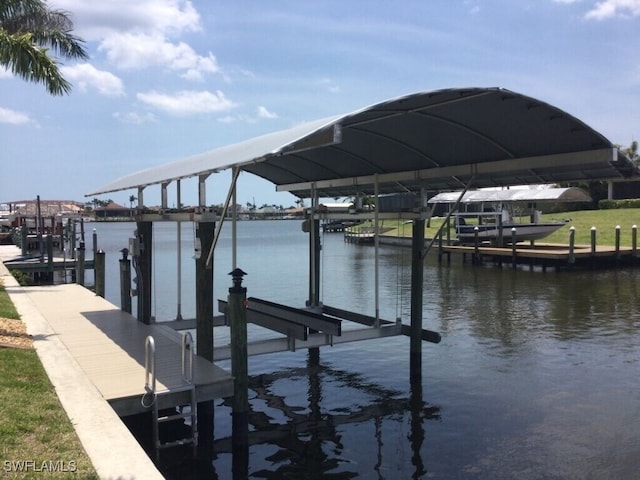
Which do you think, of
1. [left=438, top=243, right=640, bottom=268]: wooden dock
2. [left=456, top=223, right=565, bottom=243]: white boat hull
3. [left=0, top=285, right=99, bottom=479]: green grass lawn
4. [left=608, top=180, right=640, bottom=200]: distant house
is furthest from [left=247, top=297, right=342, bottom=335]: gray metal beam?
[left=608, top=180, right=640, bottom=200]: distant house

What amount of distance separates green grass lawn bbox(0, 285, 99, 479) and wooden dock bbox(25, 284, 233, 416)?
86 centimetres

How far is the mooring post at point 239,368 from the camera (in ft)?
28.1

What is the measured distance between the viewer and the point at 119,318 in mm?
13836

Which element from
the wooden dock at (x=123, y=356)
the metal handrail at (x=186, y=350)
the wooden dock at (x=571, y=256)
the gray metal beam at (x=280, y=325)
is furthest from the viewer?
the wooden dock at (x=571, y=256)

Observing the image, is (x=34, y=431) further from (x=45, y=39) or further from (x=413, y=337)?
(x=45, y=39)

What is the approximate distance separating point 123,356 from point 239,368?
8.22 ft

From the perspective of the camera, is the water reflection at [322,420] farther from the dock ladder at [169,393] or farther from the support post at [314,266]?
the support post at [314,266]

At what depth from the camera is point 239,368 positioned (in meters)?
8.69

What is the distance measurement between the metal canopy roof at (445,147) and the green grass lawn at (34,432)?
348cm

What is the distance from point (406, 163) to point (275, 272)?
2578 centimetres

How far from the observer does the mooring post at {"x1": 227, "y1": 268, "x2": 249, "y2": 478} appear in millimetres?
8555

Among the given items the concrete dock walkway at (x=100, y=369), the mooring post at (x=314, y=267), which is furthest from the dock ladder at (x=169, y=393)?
the mooring post at (x=314, y=267)

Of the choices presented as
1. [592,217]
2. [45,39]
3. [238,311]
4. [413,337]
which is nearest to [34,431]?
[238,311]

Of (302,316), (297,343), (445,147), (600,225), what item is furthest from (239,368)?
(600,225)
